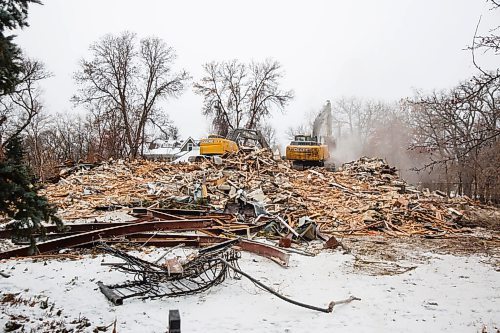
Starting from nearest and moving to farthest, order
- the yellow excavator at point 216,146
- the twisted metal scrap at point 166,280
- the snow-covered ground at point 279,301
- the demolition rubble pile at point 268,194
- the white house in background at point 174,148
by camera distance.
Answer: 1. the snow-covered ground at point 279,301
2. the twisted metal scrap at point 166,280
3. the demolition rubble pile at point 268,194
4. the yellow excavator at point 216,146
5. the white house in background at point 174,148

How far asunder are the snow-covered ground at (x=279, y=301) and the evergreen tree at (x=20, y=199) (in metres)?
1.34

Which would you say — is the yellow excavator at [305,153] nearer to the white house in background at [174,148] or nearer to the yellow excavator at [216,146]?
the yellow excavator at [216,146]

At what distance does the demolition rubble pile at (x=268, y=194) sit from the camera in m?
11.0

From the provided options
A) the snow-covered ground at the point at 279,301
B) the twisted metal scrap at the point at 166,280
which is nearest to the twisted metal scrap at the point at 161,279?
the twisted metal scrap at the point at 166,280

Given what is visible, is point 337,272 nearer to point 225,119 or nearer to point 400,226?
point 400,226

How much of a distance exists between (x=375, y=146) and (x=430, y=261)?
37719 mm

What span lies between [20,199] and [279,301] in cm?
343

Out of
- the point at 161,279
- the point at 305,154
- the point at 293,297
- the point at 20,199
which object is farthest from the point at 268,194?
the point at 20,199

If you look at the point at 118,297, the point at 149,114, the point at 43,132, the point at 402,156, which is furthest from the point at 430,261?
the point at 43,132

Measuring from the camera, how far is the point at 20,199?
347cm

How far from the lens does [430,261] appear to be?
24.1ft

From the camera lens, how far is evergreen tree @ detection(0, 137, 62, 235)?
3.23 m

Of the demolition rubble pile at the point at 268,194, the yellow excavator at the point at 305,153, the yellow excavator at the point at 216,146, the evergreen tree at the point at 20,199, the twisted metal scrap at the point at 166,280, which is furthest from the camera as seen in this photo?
the yellow excavator at the point at 305,153

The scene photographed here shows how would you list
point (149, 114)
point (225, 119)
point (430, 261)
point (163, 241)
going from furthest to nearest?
point (225, 119), point (149, 114), point (163, 241), point (430, 261)
